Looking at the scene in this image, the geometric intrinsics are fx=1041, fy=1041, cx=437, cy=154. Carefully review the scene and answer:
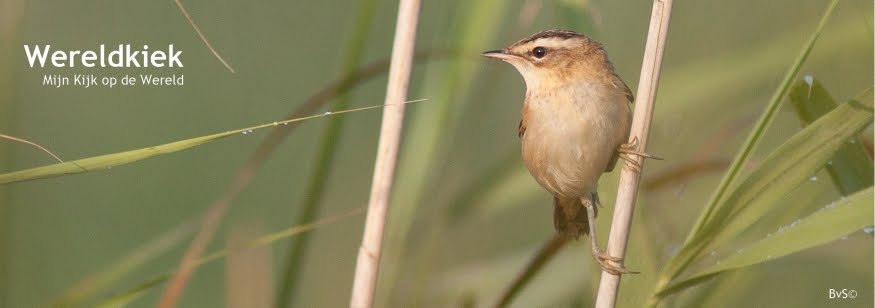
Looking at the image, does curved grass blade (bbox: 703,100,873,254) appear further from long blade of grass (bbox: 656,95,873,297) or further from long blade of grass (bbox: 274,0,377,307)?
long blade of grass (bbox: 274,0,377,307)

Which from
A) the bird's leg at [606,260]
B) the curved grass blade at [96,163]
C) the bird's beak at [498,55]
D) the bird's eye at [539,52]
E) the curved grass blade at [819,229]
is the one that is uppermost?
the bird's eye at [539,52]

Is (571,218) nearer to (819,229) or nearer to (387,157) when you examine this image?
(387,157)

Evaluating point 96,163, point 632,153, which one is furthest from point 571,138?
point 96,163

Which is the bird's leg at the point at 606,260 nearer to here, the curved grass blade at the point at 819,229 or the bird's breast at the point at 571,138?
the bird's breast at the point at 571,138

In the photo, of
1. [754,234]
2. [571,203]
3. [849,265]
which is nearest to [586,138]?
[571,203]

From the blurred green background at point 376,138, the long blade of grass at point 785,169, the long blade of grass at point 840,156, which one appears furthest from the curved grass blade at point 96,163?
the long blade of grass at point 840,156

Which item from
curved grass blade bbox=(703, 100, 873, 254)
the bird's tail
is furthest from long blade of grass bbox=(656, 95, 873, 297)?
the bird's tail

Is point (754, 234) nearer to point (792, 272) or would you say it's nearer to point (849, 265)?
point (849, 265)
